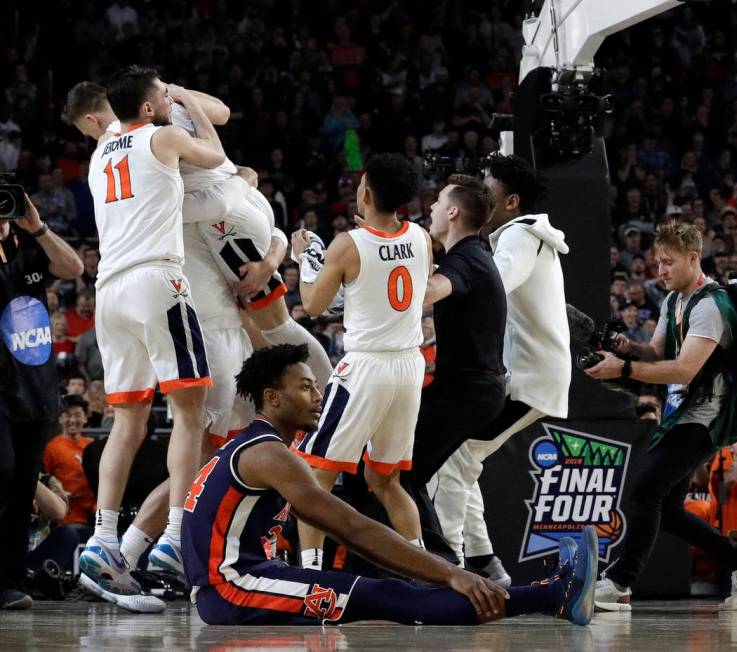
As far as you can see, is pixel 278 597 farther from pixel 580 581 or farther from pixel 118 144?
pixel 118 144

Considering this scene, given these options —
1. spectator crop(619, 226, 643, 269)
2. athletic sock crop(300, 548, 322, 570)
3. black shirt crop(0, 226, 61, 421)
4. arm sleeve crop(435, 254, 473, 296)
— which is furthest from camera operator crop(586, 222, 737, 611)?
spectator crop(619, 226, 643, 269)

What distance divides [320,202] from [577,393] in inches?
281

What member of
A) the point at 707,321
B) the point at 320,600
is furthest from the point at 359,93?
the point at 320,600

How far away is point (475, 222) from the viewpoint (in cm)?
707

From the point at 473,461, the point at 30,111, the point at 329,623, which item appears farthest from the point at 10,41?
the point at 329,623

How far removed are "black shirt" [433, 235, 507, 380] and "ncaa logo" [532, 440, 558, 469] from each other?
1.72 metres

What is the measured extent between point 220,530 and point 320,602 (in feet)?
1.58

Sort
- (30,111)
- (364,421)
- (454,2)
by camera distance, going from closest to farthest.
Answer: (364,421)
(30,111)
(454,2)

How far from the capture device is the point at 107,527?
6.07 meters

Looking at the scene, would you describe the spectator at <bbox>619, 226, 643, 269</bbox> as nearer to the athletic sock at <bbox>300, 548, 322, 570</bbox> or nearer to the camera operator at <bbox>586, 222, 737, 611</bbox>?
the camera operator at <bbox>586, 222, 737, 611</bbox>

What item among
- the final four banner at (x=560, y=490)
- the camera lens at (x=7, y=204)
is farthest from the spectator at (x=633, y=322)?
the camera lens at (x=7, y=204)

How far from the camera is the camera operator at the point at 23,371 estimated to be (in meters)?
6.48

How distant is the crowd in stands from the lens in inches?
622

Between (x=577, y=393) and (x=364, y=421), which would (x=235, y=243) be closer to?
(x=364, y=421)
